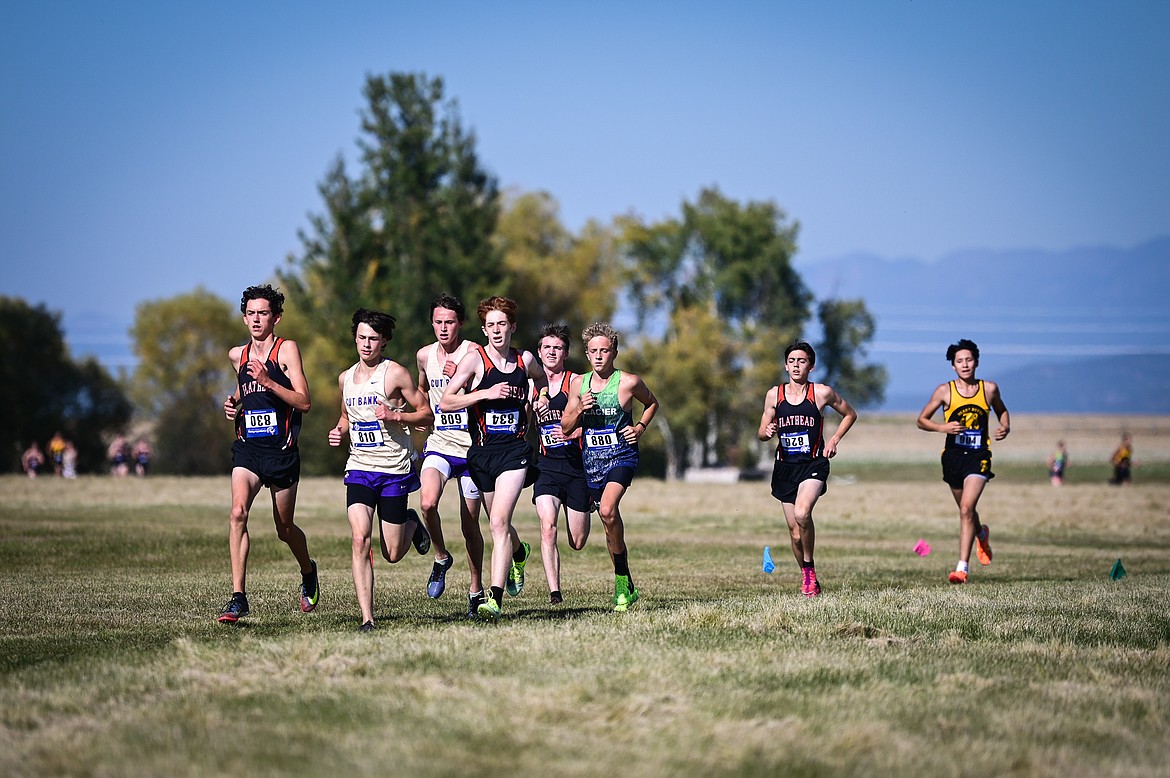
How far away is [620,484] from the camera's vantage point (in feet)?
39.1

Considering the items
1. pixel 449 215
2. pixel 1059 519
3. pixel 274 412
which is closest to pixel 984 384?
pixel 274 412

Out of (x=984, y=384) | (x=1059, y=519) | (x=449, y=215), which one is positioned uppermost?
(x=449, y=215)

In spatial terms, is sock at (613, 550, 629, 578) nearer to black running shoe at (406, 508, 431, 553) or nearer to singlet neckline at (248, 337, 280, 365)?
black running shoe at (406, 508, 431, 553)

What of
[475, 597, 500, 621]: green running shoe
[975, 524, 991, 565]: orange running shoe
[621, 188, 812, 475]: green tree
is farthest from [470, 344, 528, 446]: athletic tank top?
[621, 188, 812, 475]: green tree

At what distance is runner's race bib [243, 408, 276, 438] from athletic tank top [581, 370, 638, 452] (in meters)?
2.70

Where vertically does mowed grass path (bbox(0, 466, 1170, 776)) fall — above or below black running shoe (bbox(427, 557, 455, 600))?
below

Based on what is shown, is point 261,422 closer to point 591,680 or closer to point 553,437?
point 553,437

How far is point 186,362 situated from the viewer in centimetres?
7762

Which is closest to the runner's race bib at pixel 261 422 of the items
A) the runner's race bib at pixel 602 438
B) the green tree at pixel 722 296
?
the runner's race bib at pixel 602 438

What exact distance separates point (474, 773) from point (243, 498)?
563 centimetres

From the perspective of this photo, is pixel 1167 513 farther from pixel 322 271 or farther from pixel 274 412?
pixel 322 271

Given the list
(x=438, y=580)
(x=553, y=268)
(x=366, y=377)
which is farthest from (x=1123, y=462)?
(x=366, y=377)

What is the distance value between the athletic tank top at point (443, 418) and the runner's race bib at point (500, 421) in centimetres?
35

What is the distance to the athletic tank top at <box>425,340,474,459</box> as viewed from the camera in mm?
11375
